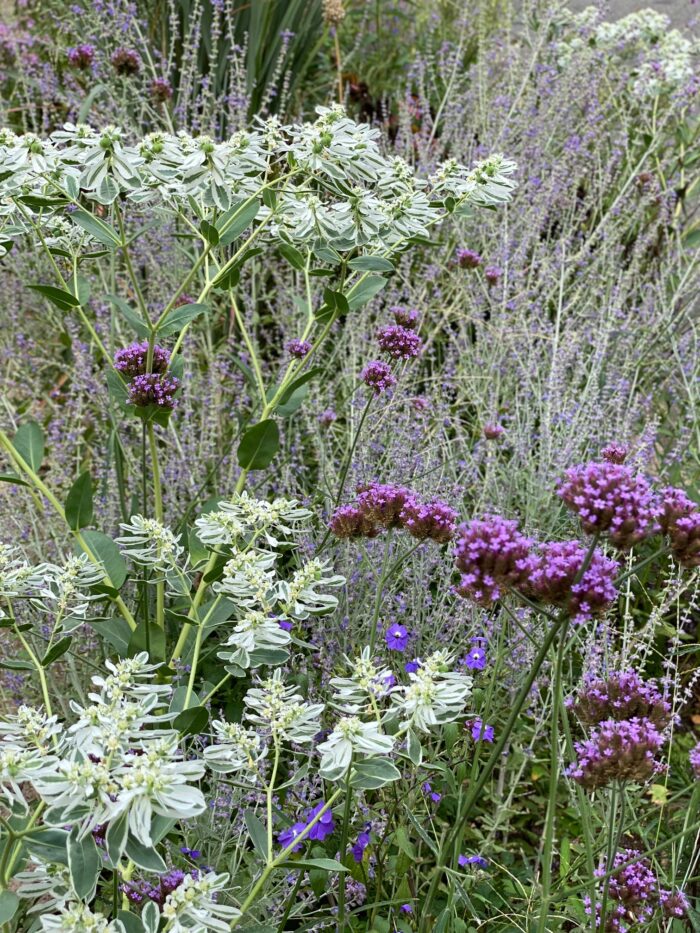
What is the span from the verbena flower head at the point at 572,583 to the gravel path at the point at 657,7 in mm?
6551

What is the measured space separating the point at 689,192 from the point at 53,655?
3.69 metres

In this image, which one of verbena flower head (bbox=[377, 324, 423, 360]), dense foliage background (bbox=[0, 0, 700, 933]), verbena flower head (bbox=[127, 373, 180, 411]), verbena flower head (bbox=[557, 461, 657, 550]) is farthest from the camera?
verbena flower head (bbox=[377, 324, 423, 360])

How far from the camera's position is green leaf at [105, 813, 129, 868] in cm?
110

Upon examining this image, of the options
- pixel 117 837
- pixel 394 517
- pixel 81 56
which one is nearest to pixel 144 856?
pixel 117 837

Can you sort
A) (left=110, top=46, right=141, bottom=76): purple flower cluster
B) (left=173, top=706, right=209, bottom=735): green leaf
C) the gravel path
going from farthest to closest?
the gravel path < (left=110, top=46, right=141, bottom=76): purple flower cluster < (left=173, top=706, right=209, bottom=735): green leaf

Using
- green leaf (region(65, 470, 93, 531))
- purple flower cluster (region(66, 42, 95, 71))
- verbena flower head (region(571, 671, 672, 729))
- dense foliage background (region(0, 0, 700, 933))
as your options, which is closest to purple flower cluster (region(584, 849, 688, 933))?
dense foliage background (region(0, 0, 700, 933))

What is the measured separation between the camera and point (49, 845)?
118cm

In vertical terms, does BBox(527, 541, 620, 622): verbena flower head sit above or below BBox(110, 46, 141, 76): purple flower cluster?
below

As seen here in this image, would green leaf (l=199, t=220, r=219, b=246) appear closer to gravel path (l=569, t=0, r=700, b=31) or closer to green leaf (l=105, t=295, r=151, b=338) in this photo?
green leaf (l=105, t=295, r=151, b=338)

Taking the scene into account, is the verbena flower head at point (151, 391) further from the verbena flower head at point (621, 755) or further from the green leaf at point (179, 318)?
the verbena flower head at point (621, 755)

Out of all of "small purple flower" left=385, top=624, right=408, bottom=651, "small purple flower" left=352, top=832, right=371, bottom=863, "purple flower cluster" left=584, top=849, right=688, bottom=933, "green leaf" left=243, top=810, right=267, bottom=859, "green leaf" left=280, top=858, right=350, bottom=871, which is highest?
"green leaf" left=280, top=858, right=350, bottom=871

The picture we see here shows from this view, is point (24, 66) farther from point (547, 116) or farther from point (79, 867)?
point (79, 867)

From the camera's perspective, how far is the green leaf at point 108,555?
1701mm

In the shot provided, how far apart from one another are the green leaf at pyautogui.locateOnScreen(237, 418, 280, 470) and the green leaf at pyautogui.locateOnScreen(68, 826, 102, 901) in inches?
29.7
